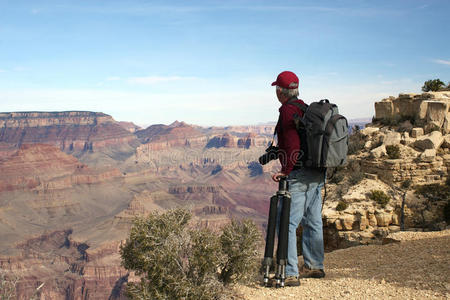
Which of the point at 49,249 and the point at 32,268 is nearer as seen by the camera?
the point at 32,268

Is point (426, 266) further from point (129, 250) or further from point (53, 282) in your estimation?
point (53, 282)

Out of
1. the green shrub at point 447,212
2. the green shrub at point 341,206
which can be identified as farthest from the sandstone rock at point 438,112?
the green shrub at point 341,206

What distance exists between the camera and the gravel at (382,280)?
4352 millimetres

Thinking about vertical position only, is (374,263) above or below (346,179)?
below

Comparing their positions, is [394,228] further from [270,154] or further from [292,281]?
[270,154]

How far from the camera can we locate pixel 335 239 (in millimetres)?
11070

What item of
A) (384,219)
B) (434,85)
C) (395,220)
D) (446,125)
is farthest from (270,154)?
(434,85)

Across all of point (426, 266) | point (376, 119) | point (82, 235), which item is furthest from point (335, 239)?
point (82, 235)

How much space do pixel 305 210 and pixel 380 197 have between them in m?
7.99

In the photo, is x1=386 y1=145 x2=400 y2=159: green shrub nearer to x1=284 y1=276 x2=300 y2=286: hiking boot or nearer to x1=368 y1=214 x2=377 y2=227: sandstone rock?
x1=368 y1=214 x2=377 y2=227: sandstone rock

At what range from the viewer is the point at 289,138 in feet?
14.4

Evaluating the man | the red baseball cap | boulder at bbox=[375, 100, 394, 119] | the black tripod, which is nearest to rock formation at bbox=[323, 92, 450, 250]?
boulder at bbox=[375, 100, 394, 119]

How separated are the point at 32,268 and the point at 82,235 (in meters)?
19.4

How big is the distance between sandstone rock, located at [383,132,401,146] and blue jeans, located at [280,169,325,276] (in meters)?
9.93
